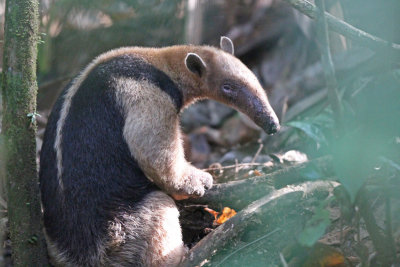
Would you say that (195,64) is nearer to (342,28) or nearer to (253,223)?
(342,28)

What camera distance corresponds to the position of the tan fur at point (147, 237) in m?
4.94

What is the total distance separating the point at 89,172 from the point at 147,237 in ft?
2.71

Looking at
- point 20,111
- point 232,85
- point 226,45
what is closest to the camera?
point 20,111

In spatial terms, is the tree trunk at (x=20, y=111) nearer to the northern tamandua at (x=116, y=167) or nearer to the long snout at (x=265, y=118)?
the northern tamandua at (x=116, y=167)

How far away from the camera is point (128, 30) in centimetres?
917

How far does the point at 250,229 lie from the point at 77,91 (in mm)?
2085

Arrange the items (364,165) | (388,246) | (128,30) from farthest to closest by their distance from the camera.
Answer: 1. (128,30)
2. (388,246)
3. (364,165)

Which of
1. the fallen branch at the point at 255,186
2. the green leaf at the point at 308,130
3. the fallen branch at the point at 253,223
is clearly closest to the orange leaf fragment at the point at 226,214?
the fallen branch at the point at 255,186

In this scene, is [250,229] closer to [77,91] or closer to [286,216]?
[286,216]

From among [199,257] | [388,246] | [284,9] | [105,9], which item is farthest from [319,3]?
[284,9]

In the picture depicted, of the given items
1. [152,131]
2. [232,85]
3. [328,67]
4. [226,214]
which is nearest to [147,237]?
[152,131]

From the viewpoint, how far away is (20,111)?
4.56 meters

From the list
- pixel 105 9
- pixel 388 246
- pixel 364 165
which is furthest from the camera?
pixel 105 9

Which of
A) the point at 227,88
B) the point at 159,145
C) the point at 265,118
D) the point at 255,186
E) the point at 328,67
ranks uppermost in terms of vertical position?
the point at 328,67
